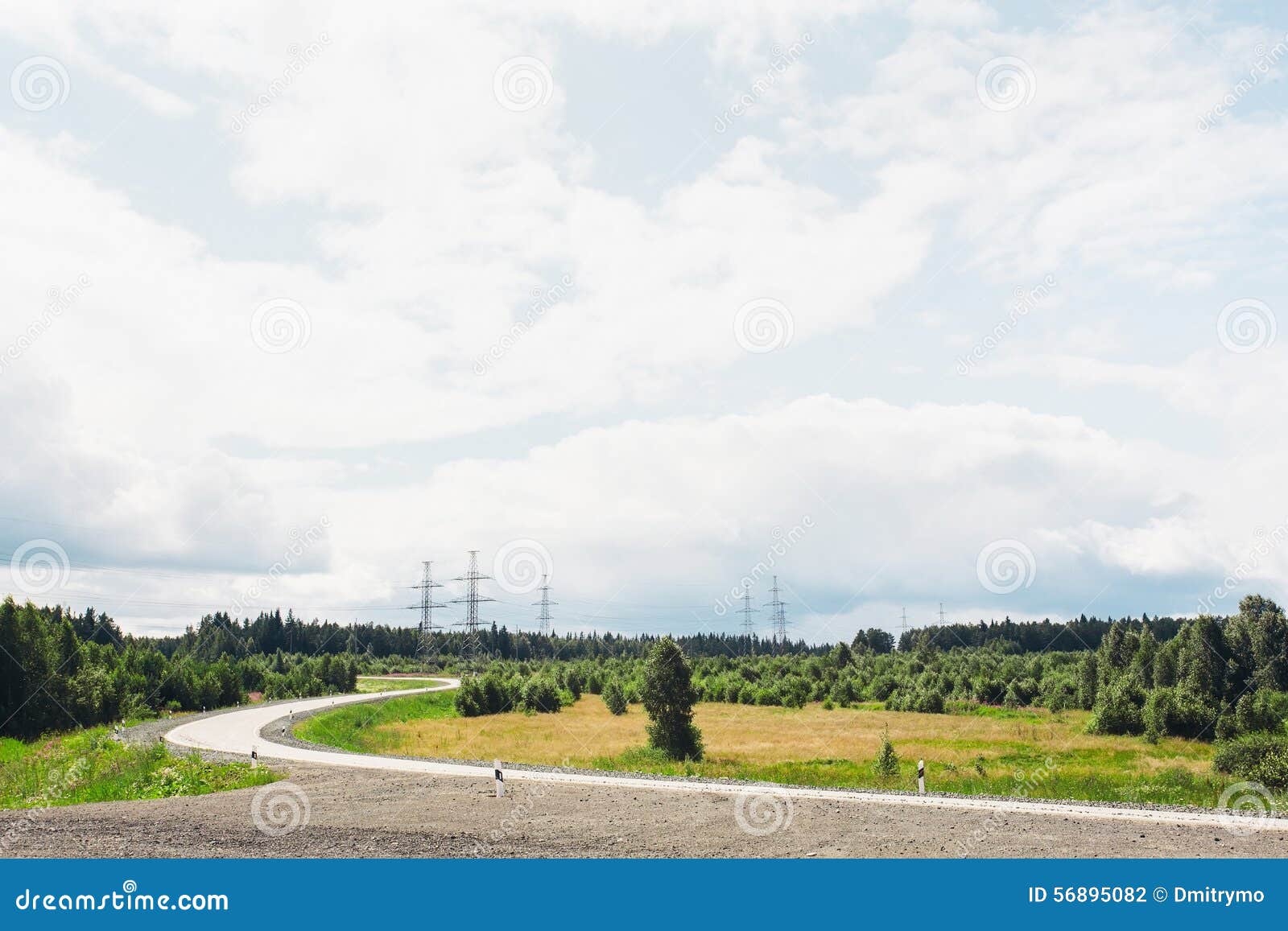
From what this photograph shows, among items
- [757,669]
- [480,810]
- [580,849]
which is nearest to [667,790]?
[480,810]

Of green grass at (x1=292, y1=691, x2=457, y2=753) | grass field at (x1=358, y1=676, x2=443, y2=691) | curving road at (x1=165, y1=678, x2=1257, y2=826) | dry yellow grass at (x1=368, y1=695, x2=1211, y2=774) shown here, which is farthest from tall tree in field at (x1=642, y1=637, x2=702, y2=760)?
grass field at (x1=358, y1=676, x2=443, y2=691)

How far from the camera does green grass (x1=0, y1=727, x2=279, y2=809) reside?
2719 cm

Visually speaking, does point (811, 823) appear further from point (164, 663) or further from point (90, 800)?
point (164, 663)

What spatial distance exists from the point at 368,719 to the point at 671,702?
31.4 m

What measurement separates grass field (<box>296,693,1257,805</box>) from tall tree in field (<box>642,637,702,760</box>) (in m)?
1.10

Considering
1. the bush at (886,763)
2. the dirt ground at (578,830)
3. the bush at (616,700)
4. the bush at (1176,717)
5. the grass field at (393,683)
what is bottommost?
the grass field at (393,683)

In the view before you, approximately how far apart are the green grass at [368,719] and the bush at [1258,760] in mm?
34684

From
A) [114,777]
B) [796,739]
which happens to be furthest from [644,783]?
[796,739]

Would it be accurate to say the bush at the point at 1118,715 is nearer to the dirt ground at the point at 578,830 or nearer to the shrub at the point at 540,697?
→ the shrub at the point at 540,697

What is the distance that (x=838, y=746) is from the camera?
50.7 meters

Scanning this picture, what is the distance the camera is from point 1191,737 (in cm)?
5528

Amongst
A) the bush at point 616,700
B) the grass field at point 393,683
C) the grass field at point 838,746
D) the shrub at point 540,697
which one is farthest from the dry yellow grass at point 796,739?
the grass field at point 393,683

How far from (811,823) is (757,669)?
9264 cm

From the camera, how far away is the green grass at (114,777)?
2719 cm
